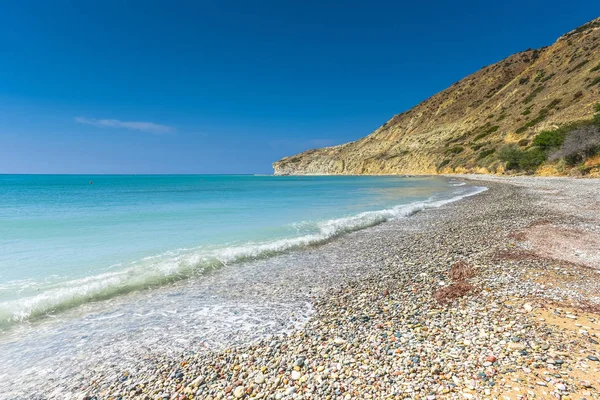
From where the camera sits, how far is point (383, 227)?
1458 centimetres

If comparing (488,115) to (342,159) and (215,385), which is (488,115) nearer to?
(342,159)

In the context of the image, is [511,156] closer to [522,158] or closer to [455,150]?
[522,158]

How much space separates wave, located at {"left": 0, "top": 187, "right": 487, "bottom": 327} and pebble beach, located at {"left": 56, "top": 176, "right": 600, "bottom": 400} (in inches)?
118

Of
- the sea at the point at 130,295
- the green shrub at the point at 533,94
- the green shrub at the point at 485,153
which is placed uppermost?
the green shrub at the point at 533,94

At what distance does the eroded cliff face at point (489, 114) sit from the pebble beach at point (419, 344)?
5696 cm

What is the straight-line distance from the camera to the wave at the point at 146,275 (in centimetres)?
662

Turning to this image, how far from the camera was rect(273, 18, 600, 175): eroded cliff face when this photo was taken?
194 feet

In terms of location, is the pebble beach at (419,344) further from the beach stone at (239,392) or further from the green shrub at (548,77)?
the green shrub at (548,77)

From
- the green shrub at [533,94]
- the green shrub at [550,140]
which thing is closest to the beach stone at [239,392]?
the green shrub at [550,140]

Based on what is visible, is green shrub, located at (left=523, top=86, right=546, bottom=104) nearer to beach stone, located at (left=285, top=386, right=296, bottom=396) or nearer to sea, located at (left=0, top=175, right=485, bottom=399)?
sea, located at (left=0, top=175, right=485, bottom=399)

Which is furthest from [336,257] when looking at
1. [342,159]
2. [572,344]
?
[342,159]

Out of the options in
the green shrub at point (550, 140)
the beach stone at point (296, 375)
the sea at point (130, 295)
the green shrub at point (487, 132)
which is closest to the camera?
the beach stone at point (296, 375)

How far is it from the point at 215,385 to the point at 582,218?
1599 centimetres

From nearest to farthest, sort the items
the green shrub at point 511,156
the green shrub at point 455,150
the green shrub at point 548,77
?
1. the green shrub at point 511,156
2. the green shrub at point 548,77
3. the green shrub at point 455,150
